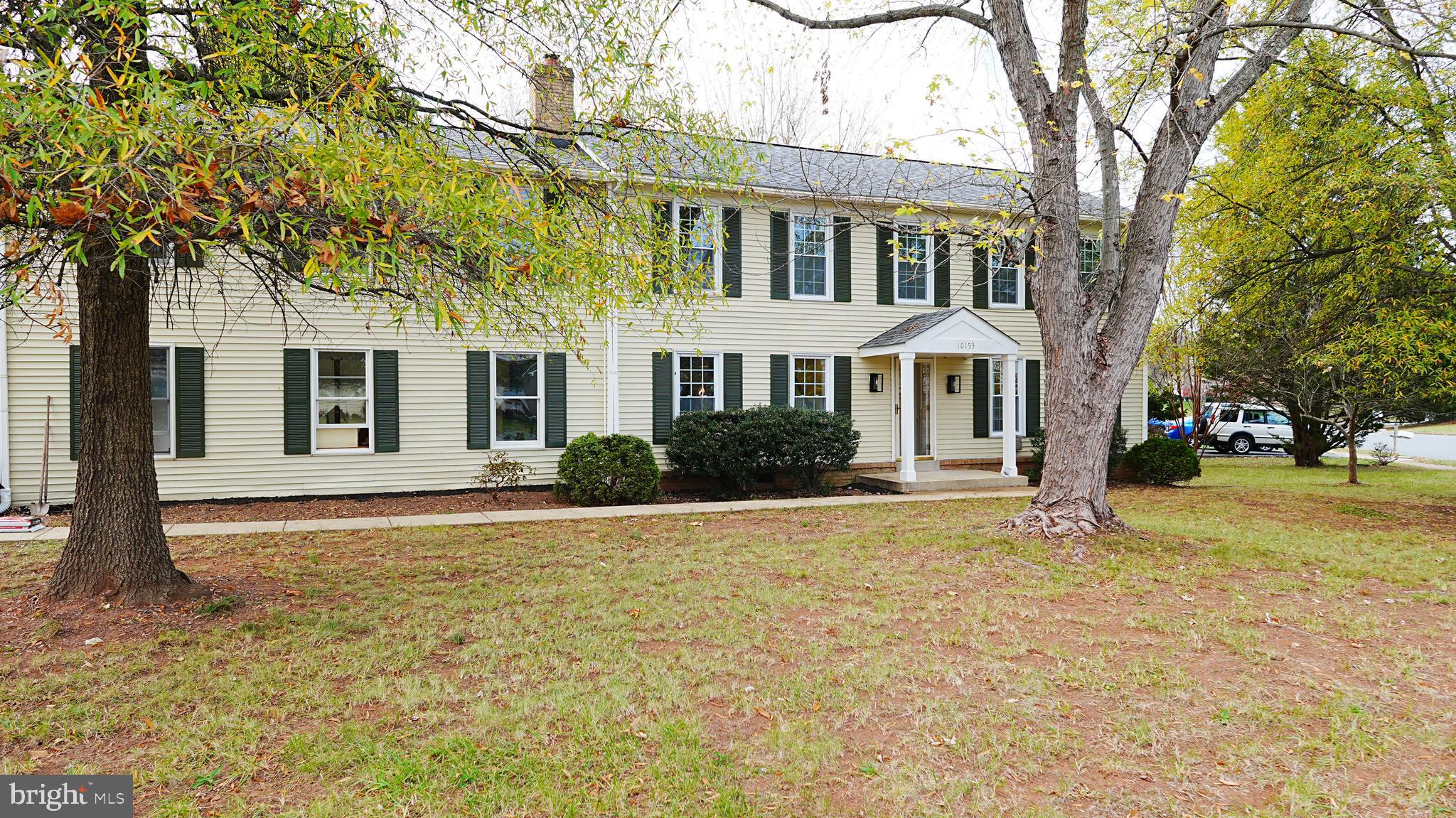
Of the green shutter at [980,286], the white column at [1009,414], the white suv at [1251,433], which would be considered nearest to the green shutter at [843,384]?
the white column at [1009,414]

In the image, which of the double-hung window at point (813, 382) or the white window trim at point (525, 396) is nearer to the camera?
the white window trim at point (525, 396)

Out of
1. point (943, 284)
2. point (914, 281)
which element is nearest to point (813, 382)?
point (914, 281)

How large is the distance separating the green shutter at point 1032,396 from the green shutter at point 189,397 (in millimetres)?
13576

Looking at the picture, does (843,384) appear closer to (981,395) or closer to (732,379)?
(732,379)

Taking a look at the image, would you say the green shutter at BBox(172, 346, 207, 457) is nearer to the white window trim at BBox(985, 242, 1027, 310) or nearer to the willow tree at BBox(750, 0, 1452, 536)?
the willow tree at BBox(750, 0, 1452, 536)

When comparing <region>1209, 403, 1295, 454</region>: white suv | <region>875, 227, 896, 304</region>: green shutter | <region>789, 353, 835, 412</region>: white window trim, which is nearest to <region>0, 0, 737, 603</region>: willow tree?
<region>789, 353, 835, 412</region>: white window trim

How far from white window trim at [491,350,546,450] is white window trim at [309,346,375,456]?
168 cm

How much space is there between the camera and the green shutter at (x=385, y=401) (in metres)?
11.4

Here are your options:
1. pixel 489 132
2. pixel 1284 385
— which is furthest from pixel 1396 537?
pixel 489 132

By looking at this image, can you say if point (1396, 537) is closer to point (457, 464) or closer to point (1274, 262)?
point (1274, 262)

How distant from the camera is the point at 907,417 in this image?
43.4 feet

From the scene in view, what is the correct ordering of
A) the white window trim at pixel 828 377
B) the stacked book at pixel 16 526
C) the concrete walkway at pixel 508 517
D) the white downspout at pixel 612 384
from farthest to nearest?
the white window trim at pixel 828 377 < the white downspout at pixel 612 384 < the concrete walkway at pixel 508 517 < the stacked book at pixel 16 526

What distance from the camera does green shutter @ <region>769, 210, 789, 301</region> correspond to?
43.5 ft

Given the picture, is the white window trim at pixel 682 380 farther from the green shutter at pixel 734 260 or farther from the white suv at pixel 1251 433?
the white suv at pixel 1251 433
